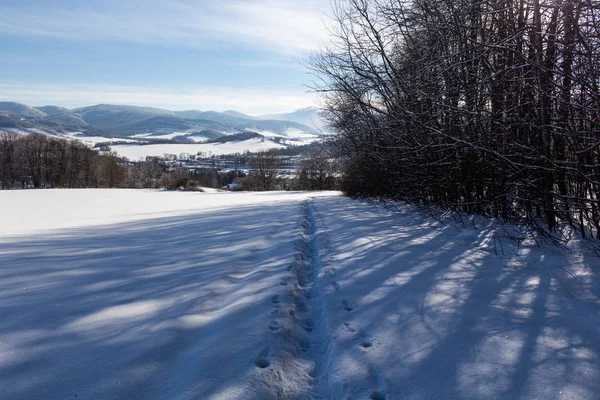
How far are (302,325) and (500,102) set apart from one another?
5.64m

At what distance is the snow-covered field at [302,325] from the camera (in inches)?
83.4

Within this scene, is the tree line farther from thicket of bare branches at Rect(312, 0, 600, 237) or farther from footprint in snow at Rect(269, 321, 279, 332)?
footprint in snow at Rect(269, 321, 279, 332)

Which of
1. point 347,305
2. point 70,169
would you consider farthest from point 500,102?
point 70,169

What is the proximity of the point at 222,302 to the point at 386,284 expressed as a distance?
1946mm

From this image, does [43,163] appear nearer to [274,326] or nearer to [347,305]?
[274,326]

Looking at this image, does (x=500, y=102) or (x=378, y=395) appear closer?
(x=378, y=395)

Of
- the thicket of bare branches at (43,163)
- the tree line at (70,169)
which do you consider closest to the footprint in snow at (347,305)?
the tree line at (70,169)

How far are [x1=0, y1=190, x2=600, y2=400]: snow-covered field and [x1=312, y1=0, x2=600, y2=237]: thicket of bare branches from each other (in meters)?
1.22

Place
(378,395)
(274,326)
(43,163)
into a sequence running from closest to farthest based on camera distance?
(378,395) < (274,326) < (43,163)

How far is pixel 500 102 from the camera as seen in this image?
6074mm

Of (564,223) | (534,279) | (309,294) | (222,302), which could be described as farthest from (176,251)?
(564,223)

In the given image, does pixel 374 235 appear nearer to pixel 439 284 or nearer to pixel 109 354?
pixel 439 284

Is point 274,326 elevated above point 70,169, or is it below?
below

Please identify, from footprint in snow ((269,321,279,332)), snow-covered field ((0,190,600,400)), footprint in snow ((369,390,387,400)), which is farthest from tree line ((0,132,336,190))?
footprint in snow ((369,390,387,400))
